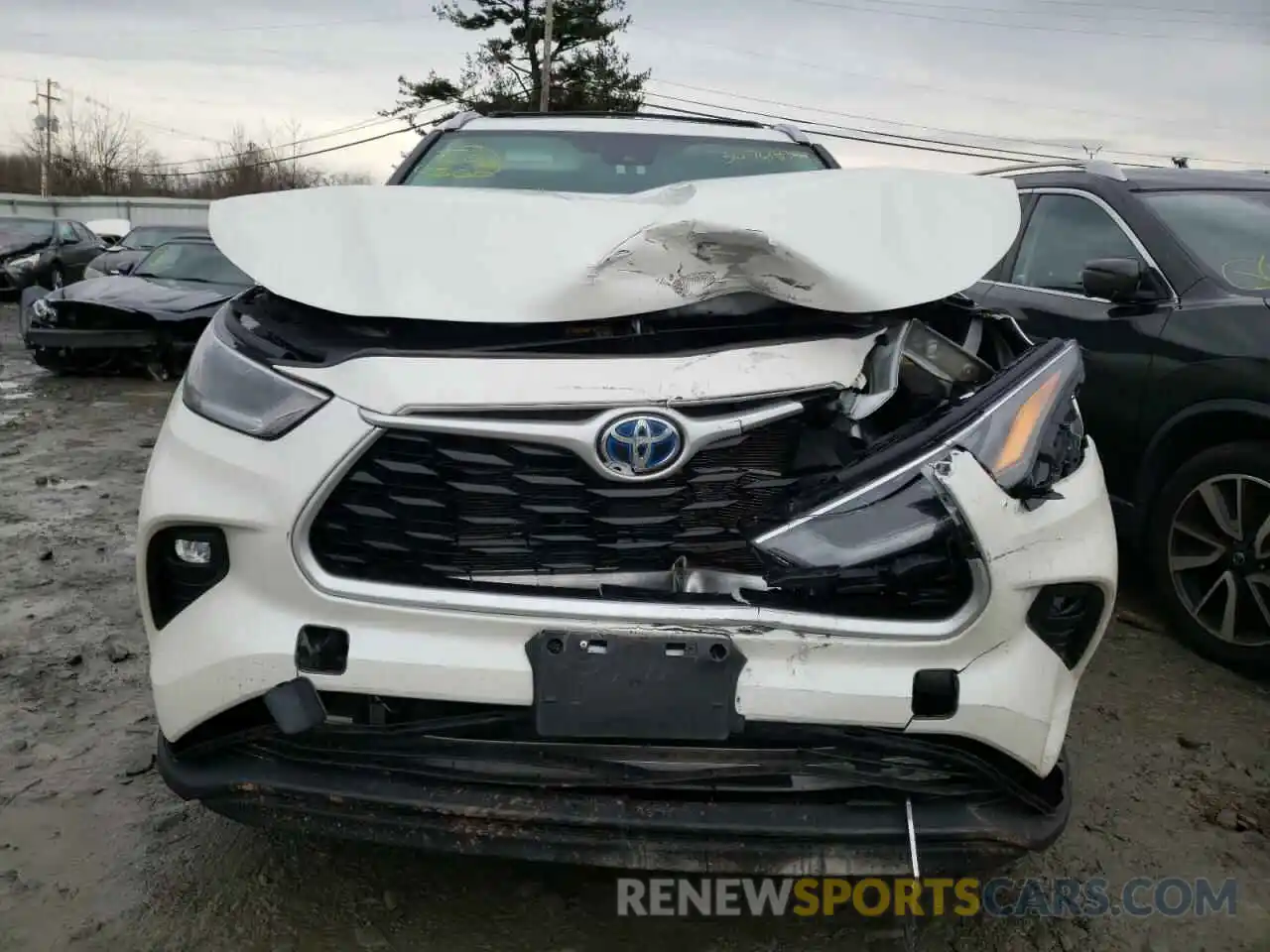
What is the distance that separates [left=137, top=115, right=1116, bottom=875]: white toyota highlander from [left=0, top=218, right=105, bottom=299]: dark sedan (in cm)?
1706

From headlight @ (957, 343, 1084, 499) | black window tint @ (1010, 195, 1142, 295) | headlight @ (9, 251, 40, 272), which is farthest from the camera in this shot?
headlight @ (9, 251, 40, 272)

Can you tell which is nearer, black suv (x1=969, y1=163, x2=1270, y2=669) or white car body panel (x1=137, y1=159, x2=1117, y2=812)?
white car body panel (x1=137, y1=159, x2=1117, y2=812)

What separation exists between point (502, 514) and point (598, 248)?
0.61 metres

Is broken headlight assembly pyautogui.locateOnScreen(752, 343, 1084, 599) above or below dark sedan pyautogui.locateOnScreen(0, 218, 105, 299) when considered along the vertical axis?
above

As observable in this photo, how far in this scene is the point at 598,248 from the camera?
6.80ft

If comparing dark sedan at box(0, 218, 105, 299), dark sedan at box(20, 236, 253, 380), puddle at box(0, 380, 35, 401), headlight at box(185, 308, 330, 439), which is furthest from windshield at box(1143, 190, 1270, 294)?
dark sedan at box(0, 218, 105, 299)

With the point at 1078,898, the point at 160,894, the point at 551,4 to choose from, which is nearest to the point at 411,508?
the point at 160,894

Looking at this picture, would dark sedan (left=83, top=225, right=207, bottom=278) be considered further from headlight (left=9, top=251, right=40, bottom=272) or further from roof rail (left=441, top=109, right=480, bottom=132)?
roof rail (left=441, top=109, right=480, bottom=132)

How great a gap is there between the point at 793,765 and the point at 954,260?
3.75ft

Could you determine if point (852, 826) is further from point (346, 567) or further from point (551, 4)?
point (551, 4)

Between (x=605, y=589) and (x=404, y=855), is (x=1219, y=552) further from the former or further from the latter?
(x=404, y=855)

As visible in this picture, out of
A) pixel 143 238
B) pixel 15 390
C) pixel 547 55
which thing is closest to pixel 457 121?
pixel 15 390

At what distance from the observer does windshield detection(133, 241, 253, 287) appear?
9.88m
